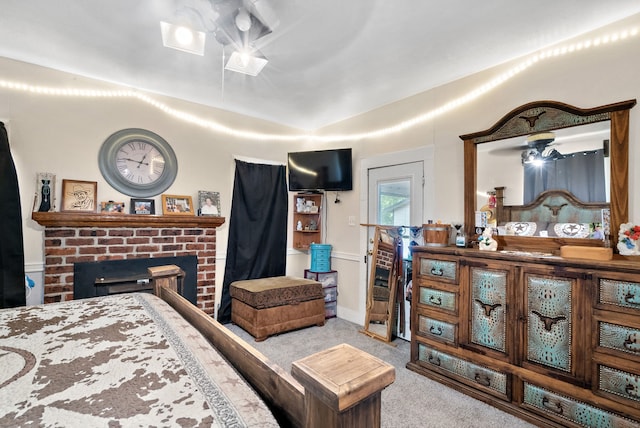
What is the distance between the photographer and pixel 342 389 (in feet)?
1.69

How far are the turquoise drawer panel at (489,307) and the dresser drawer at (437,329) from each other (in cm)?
15

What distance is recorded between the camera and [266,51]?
2.38 meters

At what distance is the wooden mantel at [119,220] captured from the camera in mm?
2538

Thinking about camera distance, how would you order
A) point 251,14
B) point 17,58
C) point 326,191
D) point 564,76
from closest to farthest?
1. point 251,14
2. point 564,76
3. point 17,58
4. point 326,191

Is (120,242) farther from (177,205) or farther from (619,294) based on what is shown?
(619,294)

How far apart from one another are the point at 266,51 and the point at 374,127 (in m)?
1.66

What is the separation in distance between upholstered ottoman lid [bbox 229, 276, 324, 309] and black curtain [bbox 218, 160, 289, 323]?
0.21 metres

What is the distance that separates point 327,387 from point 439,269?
2119 mm

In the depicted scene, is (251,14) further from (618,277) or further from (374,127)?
(618,277)

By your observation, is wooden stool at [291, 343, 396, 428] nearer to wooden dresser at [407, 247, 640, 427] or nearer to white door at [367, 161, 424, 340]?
wooden dresser at [407, 247, 640, 427]

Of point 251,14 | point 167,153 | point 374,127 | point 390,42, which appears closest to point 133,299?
point 251,14

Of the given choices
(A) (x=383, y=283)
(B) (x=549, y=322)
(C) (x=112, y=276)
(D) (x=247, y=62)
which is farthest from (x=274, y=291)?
(B) (x=549, y=322)

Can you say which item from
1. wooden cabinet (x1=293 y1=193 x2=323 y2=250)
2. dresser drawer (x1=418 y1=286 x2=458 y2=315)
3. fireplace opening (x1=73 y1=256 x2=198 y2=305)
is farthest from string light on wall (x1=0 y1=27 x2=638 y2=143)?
dresser drawer (x1=418 y1=286 x2=458 y2=315)

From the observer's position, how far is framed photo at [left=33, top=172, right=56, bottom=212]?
259 centimetres
